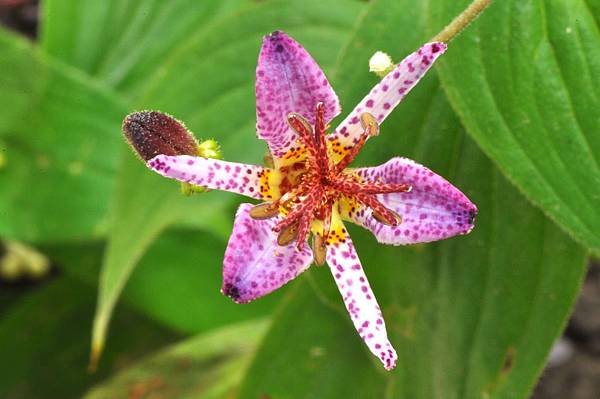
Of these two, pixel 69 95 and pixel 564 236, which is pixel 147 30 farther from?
pixel 564 236

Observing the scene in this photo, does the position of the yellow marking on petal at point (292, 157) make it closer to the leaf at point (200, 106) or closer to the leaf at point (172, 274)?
the leaf at point (200, 106)

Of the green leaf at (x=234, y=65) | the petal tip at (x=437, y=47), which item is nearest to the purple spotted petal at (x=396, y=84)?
the petal tip at (x=437, y=47)

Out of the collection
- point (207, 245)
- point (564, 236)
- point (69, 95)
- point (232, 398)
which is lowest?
point (232, 398)

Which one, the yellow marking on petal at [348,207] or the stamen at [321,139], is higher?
the stamen at [321,139]

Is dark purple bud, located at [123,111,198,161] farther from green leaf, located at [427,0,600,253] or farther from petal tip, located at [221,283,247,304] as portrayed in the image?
green leaf, located at [427,0,600,253]

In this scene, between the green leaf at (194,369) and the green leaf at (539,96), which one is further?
the green leaf at (194,369)

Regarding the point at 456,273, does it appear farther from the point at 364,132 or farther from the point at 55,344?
the point at 55,344

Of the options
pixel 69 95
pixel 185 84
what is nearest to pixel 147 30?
pixel 69 95
